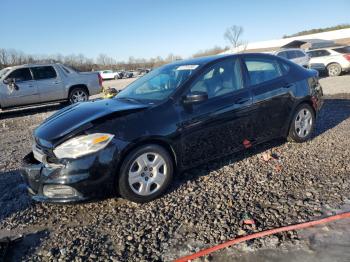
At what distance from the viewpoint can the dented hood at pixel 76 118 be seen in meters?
3.68

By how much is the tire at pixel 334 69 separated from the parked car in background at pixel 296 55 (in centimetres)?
112

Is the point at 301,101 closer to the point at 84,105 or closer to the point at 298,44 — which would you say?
the point at 84,105

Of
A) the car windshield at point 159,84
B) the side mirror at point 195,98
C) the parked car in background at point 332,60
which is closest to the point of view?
the side mirror at point 195,98

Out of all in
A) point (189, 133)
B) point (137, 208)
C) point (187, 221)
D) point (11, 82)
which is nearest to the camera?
point (187, 221)

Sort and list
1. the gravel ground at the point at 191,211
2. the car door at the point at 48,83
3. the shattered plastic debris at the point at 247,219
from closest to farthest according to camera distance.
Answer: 1. the gravel ground at the point at 191,211
2. the shattered plastic debris at the point at 247,219
3. the car door at the point at 48,83

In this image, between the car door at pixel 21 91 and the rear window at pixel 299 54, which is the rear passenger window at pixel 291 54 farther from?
the car door at pixel 21 91

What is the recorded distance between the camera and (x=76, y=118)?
3932mm

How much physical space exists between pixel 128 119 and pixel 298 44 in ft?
106

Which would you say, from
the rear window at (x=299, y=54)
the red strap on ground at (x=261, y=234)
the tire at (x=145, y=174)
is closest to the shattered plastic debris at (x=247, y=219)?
the red strap on ground at (x=261, y=234)

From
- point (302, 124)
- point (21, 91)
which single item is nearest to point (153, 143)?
point (302, 124)

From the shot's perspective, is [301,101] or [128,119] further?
[301,101]

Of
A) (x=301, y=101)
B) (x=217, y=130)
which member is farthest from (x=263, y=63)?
(x=217, y=130)

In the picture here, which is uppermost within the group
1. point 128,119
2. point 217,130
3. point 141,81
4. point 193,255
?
point 141,81

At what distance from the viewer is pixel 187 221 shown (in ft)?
11.1
